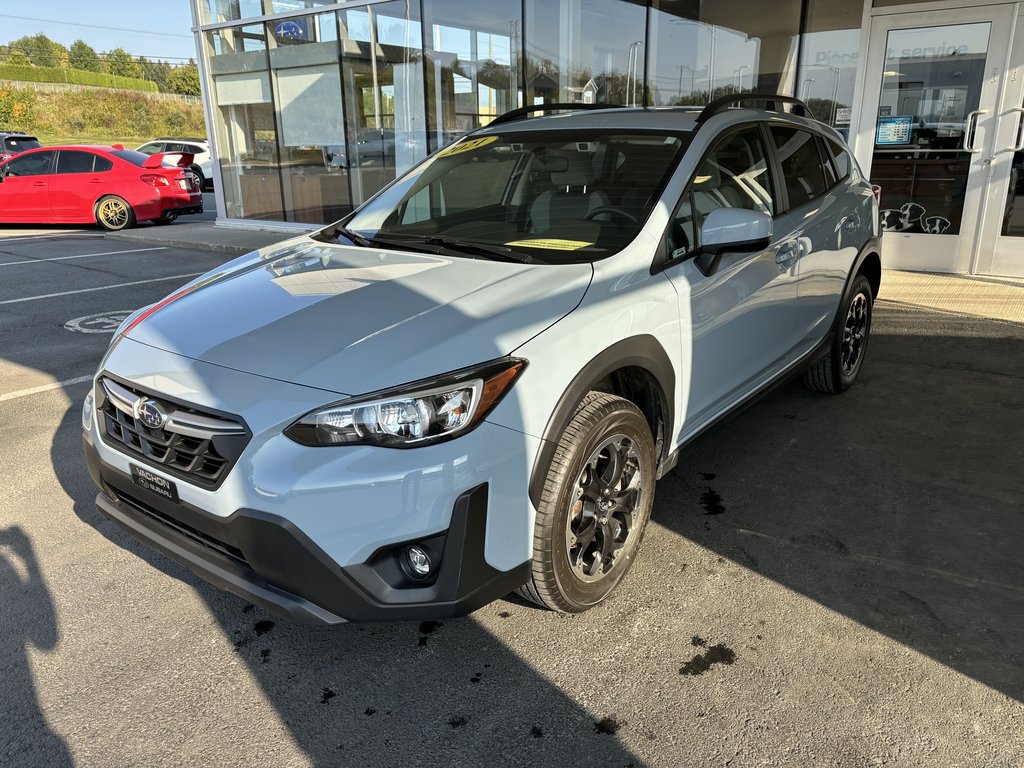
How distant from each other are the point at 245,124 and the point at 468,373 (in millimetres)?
13314

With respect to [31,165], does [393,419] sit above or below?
below

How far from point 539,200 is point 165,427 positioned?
1882mm

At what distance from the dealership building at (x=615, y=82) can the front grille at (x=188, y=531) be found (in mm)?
8406

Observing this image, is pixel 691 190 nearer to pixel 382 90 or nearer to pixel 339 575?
pixel 339 575

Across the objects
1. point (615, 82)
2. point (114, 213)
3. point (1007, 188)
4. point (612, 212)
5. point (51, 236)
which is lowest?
point (51, 236)

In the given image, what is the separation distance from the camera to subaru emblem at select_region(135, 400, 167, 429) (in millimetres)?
2361

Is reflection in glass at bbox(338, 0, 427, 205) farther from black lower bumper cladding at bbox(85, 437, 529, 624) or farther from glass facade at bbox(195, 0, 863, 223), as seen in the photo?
black lower bumper cladding at bbox(85, 437, 529, 624)

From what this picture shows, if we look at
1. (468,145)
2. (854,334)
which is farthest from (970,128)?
(468,145)

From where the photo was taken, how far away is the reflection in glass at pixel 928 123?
7.88m

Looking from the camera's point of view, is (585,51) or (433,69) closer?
(585,51)

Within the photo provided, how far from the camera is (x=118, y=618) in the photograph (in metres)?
2.75

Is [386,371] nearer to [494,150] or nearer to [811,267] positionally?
[494,150]

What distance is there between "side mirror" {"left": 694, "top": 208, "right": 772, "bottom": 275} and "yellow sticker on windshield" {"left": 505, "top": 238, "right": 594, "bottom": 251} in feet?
1.54

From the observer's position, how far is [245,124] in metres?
13.8
